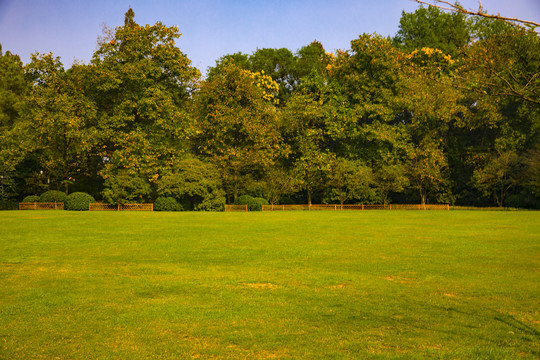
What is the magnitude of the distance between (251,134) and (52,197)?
20206 millimetres

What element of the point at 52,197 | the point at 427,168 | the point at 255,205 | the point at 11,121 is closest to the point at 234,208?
the point at 255,205

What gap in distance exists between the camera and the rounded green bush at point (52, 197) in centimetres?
4184

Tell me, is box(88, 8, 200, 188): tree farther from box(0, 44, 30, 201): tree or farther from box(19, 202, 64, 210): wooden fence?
box(0, 44, 30, 201): tree

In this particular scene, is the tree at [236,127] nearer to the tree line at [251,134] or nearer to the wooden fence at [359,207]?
the tree line at [251,134]

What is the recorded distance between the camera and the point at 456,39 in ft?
14.5

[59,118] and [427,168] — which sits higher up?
[59,118]

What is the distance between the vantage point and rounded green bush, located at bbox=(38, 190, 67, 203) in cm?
4184

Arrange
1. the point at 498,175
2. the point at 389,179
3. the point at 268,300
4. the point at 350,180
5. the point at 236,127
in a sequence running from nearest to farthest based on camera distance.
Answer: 1. the point at 268,300
2. the point at 498,175
3. the point at 350,180
4. the point at 389,179
5. the point at 236,127

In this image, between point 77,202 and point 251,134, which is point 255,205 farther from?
point 77,202

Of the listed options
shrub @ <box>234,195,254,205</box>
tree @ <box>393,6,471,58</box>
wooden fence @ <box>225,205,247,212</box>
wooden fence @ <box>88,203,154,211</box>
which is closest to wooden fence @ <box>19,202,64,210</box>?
wooden fence @ <box>88,203,154,211</box>

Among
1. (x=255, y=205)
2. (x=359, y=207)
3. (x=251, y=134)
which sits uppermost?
(x=251, y=134)

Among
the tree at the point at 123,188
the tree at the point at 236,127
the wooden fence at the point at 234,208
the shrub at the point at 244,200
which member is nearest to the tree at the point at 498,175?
the tree at the point at 236,127

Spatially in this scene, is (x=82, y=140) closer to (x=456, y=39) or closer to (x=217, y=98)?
(x=217, y=98)

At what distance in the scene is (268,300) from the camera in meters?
8.52
